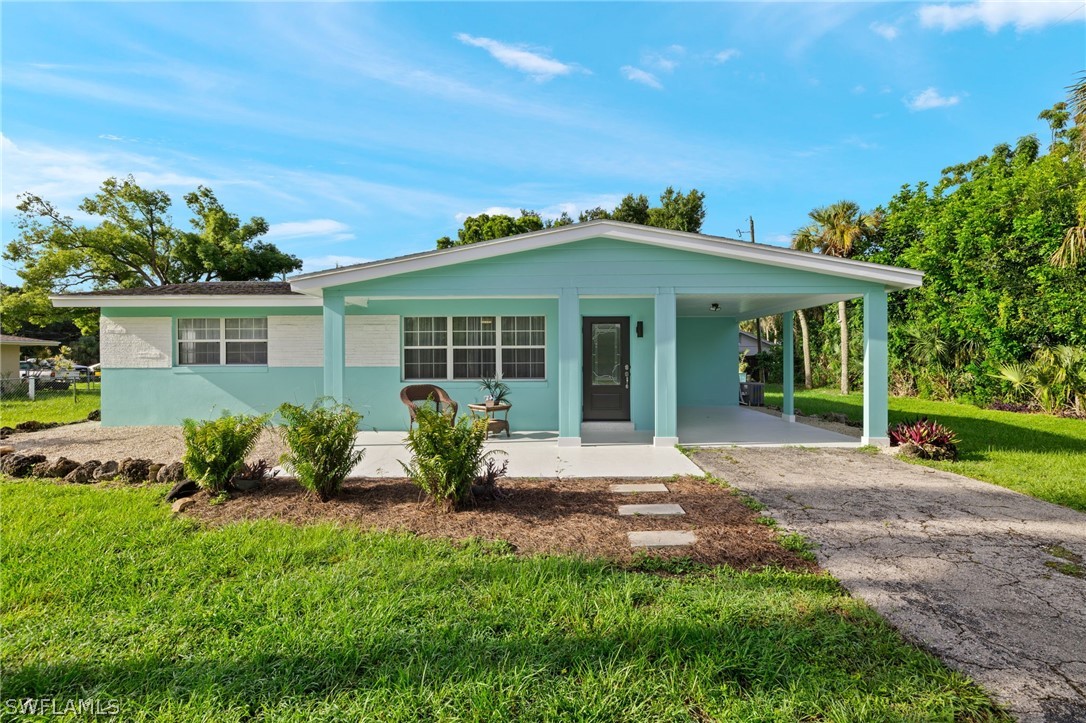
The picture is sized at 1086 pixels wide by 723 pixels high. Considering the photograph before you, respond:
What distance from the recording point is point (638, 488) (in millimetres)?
5820

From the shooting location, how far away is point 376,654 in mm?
2545

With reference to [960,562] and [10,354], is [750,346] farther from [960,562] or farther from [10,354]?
[10,354]

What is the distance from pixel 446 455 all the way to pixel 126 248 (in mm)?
25955

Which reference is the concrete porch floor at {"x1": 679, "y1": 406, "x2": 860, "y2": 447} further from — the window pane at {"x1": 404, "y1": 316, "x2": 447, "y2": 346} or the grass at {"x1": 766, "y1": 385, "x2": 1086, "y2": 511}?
the window pane at {"x1": 404, "y1": 316, "x2": 447, "y2": 346}

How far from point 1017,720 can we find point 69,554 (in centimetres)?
595

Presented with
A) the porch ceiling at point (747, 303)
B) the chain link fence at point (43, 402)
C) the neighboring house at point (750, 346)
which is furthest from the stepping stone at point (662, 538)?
the neighboring house at point (750, 346)

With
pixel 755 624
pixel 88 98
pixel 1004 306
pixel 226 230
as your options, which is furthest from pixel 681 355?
pixel 226 230

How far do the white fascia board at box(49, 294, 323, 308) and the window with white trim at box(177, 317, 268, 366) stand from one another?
2.13ft

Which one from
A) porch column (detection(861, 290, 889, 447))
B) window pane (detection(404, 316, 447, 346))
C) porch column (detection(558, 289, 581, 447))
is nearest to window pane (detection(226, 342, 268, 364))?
window pane (detection(404, 316, 447, 346))

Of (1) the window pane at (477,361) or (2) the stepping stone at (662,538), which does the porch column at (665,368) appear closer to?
(1) the window pane at (477,361)

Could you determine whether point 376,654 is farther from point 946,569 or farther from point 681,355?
point 681,355

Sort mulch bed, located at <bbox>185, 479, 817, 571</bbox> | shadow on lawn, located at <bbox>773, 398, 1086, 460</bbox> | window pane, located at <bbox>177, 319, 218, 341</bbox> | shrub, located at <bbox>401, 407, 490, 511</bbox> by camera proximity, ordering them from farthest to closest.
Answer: window pane, located at <bbox>177, 319, 218, 341</bbox>
shadow on lawn, located at <bbox>773, 398, 1086, 460</bbox>
shrub, located at <bbox>401, 407, 490, 511</bbox>
mulch bed, located at <bbox>185, 479, 817, 571</bbox>

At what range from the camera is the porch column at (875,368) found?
26.9ft

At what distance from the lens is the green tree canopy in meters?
20.1
